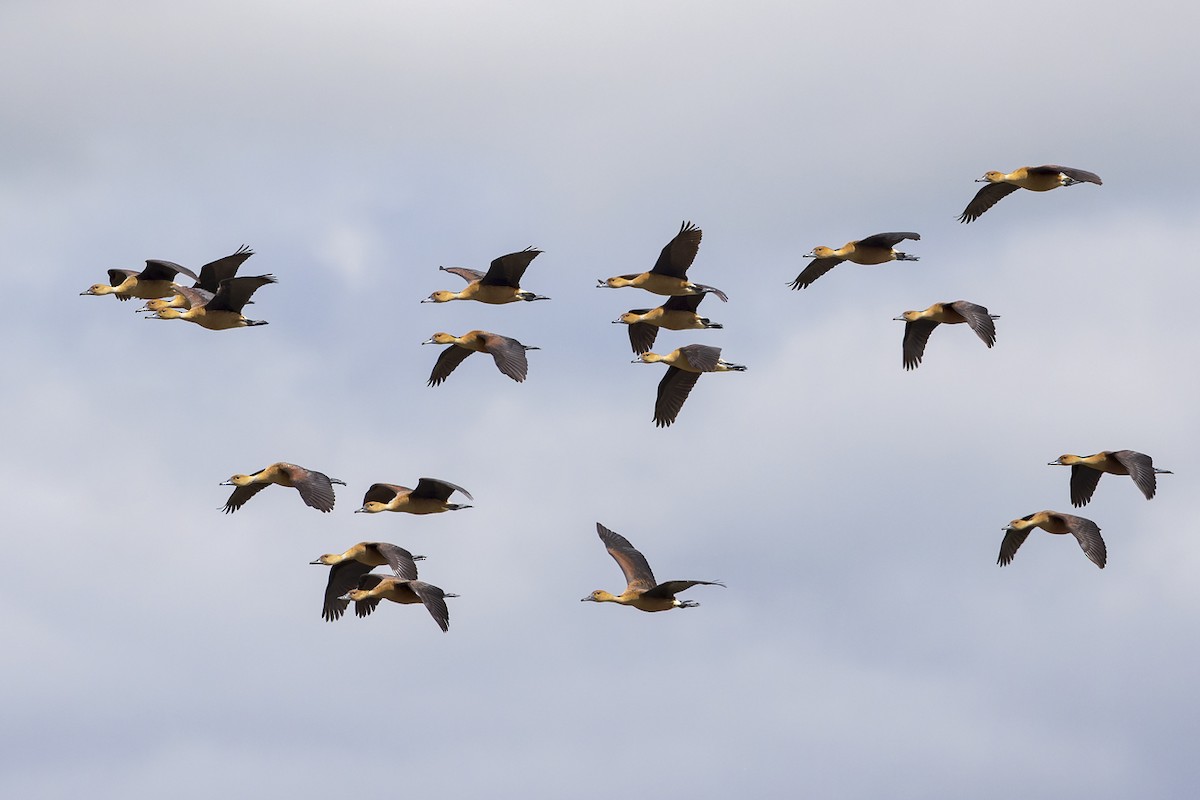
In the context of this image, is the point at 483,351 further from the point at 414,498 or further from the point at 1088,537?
the point at 1088,537

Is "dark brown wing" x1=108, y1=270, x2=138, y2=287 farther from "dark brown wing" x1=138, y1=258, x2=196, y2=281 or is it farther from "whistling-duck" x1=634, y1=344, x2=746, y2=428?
"whistling-duck" x1=634, y1=344, x2=746, y2=428

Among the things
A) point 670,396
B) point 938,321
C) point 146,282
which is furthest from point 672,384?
point 146,282

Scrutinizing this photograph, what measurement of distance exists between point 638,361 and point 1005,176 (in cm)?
739

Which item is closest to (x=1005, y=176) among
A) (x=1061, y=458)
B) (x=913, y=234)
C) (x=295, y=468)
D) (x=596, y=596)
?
(x=913, y=234)

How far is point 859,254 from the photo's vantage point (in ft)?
133

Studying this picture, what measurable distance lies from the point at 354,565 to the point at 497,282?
557cm

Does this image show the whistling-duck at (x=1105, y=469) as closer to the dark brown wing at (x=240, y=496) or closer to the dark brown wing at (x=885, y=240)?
the dark brown wing at (x=885, y=240)

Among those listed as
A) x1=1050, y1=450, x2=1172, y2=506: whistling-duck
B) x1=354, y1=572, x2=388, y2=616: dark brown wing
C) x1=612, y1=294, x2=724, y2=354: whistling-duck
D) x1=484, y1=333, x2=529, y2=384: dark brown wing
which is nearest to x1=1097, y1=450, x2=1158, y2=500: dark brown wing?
x1=1050, y1=450, x2=1172, y2=506: whistling-duck

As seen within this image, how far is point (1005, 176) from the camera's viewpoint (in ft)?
131

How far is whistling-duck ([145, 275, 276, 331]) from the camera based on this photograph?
39000mm

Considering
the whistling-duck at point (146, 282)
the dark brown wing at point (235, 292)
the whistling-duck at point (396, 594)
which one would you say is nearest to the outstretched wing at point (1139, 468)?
the whistling-duck at point (396, 594)

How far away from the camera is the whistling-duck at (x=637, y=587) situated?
35906 millimetres

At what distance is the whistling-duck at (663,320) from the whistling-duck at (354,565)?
6638mm

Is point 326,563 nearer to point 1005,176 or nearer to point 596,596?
point 596,596
